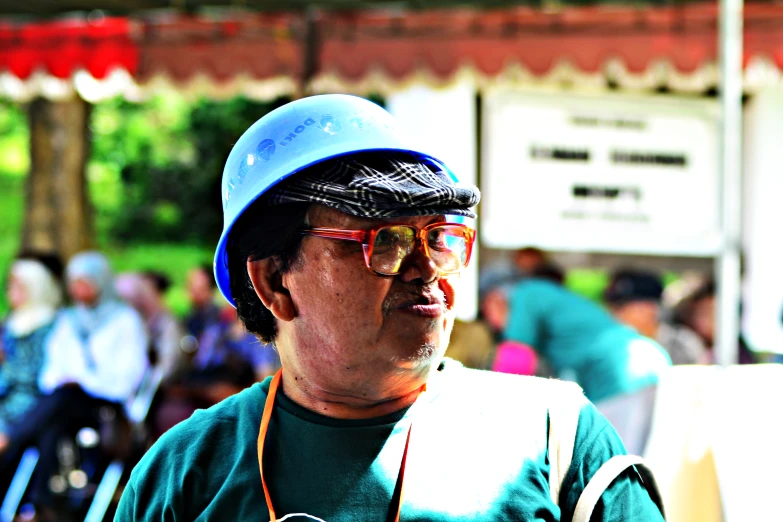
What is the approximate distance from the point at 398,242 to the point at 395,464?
351 mm

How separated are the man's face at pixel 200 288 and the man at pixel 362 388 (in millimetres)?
6392

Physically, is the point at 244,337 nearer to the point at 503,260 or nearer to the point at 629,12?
the point at 503,260

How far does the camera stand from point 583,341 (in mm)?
4793

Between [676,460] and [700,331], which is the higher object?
[676,460]

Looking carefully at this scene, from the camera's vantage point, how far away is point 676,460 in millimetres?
2146

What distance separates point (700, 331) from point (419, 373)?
565cm

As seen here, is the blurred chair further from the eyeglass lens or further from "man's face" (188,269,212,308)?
the eyeglass lens

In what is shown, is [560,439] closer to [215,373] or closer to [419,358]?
[419,358]

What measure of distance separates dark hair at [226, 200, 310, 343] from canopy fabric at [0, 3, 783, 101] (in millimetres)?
3566

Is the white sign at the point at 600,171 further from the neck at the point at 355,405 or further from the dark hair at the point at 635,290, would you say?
the neck at the point at 355,405

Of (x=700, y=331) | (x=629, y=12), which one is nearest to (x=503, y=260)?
(x=700, y=331)

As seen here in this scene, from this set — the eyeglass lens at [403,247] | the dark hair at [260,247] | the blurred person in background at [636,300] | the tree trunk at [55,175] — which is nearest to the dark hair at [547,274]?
the blurred person in background at [636,300]

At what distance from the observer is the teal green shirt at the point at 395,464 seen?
1.45 m

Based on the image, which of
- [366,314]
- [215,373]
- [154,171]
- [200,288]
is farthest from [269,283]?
[154,171]
